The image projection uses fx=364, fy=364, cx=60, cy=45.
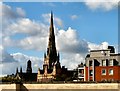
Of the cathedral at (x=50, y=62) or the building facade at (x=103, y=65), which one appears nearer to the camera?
the building facade at (x=103, y=65)

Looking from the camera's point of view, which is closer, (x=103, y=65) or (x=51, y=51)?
(x=103, y=65)

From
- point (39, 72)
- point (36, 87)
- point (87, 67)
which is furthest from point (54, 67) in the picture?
point (36, 87)

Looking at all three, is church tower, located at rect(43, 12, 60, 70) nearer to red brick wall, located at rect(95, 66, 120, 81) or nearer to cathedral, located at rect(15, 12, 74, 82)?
cathedral, located at rect(15, 12, 74, 82)

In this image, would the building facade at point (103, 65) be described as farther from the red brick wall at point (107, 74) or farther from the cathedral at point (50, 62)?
the cathedral at point (50, 62)

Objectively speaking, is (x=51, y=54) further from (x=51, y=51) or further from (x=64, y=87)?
(x=64, y=87)

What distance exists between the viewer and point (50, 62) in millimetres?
139500

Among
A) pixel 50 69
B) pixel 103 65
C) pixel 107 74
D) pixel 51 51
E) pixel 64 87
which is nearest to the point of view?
pixel 64 87

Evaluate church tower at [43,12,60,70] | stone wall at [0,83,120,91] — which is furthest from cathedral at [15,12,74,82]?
stone wall at [0,83,120,91]

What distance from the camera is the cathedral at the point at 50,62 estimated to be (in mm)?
130250

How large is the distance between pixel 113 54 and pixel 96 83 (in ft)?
55.7

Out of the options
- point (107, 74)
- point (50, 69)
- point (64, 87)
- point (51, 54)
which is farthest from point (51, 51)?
point (64, 87)

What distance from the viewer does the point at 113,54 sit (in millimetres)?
65375

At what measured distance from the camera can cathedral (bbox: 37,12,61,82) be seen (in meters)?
130

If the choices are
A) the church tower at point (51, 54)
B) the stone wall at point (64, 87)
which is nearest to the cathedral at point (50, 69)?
the church tower at point (51, 54)
